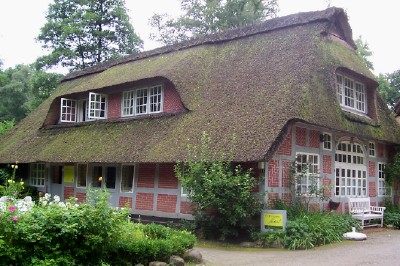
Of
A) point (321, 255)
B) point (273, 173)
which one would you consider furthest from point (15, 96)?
point (321, 255)

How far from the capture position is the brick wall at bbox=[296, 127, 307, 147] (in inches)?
531

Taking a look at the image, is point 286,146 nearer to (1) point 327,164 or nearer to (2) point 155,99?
(1) point 327,164

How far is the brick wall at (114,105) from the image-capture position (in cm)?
1836

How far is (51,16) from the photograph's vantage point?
30.4 m

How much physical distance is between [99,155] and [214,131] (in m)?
4.76

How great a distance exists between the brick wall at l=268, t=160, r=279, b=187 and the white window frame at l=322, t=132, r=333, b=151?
2.74m

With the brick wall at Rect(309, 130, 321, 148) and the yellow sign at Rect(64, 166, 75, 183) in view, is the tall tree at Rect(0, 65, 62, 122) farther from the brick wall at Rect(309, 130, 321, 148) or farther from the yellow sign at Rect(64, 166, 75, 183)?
the brick wall at Rect(309, 130, 321, 148)

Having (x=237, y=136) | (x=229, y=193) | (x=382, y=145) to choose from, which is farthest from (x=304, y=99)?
(x=382, y=145)

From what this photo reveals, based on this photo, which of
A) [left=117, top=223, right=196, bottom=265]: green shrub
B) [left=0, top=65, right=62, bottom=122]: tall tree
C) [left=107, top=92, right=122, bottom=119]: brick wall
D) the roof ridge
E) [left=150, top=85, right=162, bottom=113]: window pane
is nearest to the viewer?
[left=117, top=223, right=196, bottom=265]: green shrub

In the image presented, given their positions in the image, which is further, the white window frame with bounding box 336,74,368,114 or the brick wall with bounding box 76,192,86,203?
the brick wall with bounding box 76,192,86,203

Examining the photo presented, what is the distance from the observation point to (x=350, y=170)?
15.9 metres

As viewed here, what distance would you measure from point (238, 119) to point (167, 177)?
3.20 metres

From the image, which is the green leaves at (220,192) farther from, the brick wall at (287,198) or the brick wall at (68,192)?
the brick wall at (68,192)

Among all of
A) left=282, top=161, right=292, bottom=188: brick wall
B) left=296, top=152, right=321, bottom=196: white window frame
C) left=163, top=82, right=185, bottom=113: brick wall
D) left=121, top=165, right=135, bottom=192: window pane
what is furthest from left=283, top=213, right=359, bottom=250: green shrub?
left=121, top=165, right=135, bottom=192: window pane
